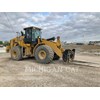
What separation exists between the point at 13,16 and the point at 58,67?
287 cm

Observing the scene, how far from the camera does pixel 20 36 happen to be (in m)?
9.90

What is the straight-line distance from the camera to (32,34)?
31.0 feet

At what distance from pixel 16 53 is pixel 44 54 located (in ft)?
6.68

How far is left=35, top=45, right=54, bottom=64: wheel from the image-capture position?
8.34 m

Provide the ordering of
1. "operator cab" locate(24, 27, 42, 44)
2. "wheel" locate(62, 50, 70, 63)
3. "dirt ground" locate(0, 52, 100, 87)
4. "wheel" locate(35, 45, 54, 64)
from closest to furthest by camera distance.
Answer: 1. "dirt ground" locate(0, 52, 100, 87)
2. "wheel" locate(35, 45, 54, 64)
3. "wheel" locate(62, 50, 70, 63)
4. "operator cab" locate(24, 27, 42, 44)

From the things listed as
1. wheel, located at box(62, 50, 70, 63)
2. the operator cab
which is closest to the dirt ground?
wheel, located at box(62, 50, 70, 63)

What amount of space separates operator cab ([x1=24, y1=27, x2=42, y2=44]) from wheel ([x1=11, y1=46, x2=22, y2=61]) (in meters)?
0.74

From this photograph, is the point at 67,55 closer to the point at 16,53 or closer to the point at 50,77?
the point at 50,77

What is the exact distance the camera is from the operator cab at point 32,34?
9.38 meters

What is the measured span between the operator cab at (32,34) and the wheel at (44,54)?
867mm

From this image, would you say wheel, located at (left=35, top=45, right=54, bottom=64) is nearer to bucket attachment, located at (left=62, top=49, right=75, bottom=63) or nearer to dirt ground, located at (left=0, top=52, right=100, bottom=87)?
dirt ground, located at (left=0, top=52, right=100, bottom=87)

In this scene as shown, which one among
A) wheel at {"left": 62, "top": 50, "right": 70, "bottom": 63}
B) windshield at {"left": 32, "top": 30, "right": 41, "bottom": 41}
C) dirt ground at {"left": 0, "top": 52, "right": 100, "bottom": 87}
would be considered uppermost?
windshield at {"left": 32, "top": 30, "right": 41, "bottom": 41}

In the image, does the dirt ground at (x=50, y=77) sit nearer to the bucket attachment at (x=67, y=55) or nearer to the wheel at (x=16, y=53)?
the bucket attachment at (x=67, y=55)
